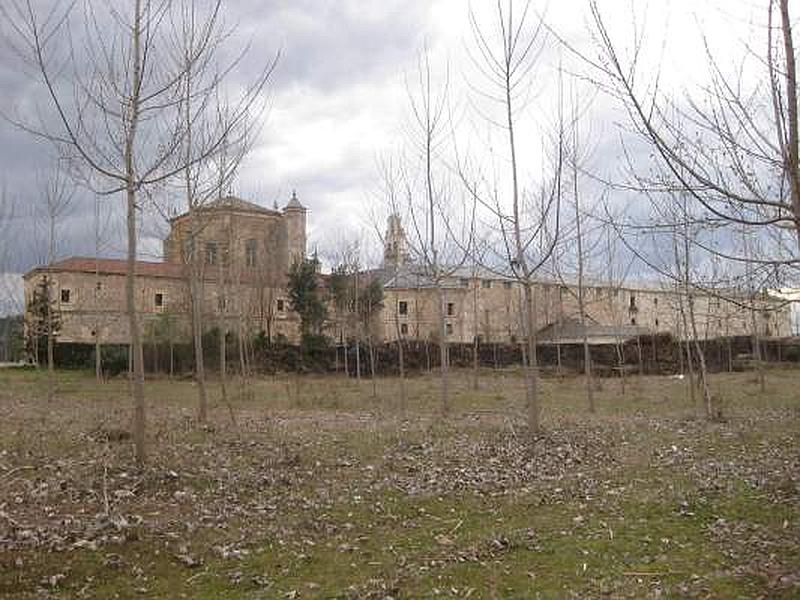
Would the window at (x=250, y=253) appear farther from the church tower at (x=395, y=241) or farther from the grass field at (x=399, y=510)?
the grass field at (x=399, y=510)

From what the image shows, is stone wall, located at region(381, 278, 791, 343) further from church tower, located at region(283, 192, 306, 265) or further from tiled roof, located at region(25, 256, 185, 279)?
tiled roof, located at region(25, 256, 185, 279)

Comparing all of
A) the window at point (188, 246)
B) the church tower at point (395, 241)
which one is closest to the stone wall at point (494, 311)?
the church tower at point (395, 241)

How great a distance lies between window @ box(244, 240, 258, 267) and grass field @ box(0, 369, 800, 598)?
21894mm

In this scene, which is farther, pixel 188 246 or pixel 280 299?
pixel 280 299

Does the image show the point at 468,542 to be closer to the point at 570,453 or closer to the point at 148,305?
the point at 570,453

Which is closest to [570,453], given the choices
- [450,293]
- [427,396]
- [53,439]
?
[53,439]

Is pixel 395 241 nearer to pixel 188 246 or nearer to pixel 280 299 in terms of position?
pixel 188 246

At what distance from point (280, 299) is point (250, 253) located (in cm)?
949

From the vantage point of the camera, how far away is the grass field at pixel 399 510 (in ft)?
18.6

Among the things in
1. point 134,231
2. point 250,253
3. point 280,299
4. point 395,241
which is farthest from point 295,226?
point 134,231

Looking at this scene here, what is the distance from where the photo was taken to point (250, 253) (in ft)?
122

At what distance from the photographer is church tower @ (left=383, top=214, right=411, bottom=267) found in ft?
63.3

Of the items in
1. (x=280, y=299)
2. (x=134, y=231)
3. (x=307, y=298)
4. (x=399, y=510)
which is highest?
(x=280, y=299)

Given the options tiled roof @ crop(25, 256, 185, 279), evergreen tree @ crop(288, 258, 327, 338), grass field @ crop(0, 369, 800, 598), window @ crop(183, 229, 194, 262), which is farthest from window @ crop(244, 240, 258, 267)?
grass field @ crop(0, 369, 800, 598)
